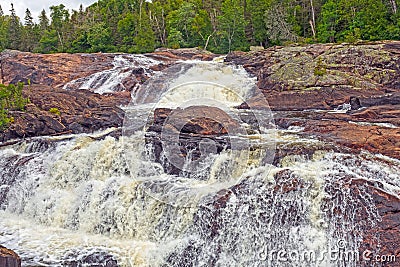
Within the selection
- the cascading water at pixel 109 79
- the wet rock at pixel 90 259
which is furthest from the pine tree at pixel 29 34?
the wet rock at pixel 90 259

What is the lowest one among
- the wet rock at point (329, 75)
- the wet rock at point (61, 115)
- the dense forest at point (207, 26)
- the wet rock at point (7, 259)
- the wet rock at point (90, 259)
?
the wet rock at point (90, 259)

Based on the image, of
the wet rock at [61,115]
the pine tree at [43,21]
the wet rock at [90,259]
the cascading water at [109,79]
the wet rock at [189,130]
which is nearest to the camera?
the wet rock at [90,259]

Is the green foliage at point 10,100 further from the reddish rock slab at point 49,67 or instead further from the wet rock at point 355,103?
the wet rock at point 355,103

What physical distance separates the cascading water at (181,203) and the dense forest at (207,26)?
72.0ft

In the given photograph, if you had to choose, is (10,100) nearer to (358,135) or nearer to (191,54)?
(358,135)

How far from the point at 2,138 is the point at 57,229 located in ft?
22.2

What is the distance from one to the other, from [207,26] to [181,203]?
3835 cm

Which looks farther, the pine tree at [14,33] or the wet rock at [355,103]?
the pine tree at [14,33]

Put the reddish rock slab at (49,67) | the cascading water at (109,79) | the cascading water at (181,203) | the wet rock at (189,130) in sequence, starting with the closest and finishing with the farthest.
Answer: the cascading water at (181,203) < the wet rock at (189,130) < the cascading water at (109,79) < the reddish rock slab at (49,67)

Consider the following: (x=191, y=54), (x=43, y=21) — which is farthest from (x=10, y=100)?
(x=43, y=21)

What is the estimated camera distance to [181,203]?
11633 millimetres

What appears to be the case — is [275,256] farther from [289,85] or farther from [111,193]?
[289,85]

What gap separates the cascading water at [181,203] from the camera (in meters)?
10.3

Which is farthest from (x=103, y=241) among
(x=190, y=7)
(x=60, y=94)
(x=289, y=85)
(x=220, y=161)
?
(x=190, y=7)
